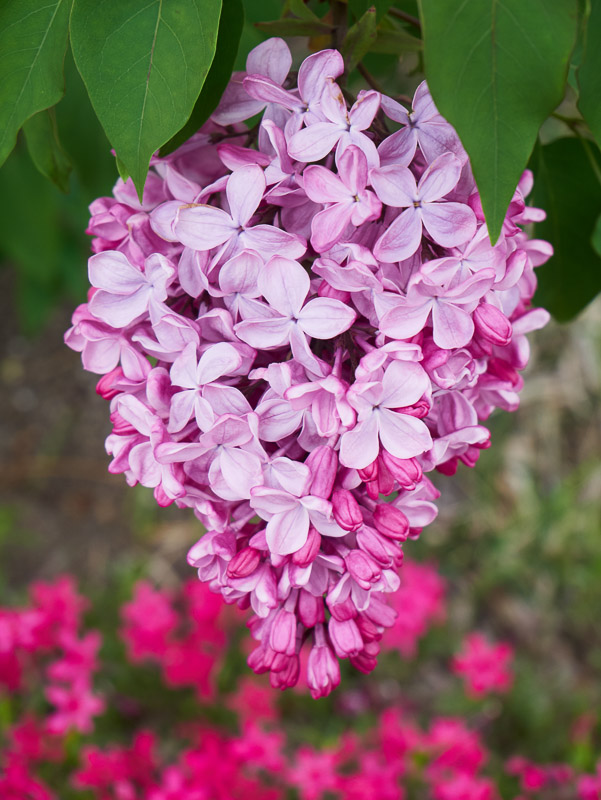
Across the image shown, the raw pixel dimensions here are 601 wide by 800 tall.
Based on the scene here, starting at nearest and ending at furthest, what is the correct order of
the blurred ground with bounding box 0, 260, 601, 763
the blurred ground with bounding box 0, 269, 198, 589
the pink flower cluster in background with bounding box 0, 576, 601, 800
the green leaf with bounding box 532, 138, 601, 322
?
1. the green leaf with bounding box 532, 138, 601, 322
2. the pink flower cluster in background with bounding box 0, 576, 601, 800
3. the blurred ground with bounding box 0, 260, 601, 763
4. the blurred ground with bounding box 0, 269, 198, 589

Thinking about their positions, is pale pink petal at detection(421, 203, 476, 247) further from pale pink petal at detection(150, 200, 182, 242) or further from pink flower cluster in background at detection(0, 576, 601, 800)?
pink flower cluster in background at detection(0, 576, 601, 800)

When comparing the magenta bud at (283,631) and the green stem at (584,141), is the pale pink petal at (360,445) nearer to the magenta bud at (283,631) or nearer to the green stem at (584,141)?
the magenta bud at (283,631)

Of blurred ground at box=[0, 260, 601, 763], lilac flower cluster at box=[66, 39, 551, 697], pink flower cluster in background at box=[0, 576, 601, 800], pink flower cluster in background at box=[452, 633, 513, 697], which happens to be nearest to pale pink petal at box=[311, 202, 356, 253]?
lilac flower cluster at box=[66, 39, 551, 697]

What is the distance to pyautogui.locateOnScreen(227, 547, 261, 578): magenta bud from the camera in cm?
43

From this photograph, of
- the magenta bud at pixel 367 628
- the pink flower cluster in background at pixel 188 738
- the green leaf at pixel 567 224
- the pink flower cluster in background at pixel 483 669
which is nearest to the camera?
the magenta bud at pixel 367 628

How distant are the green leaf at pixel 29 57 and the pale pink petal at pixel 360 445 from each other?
222 mm

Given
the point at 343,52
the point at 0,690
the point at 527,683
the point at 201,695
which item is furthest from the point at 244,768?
the point at 343,52

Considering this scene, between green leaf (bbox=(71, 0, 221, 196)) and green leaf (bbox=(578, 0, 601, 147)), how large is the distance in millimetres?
184

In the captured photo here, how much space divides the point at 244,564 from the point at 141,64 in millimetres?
253

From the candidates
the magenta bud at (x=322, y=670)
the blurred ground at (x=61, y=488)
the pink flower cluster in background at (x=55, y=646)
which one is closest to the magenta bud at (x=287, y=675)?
the magenta bud at (x=322, y=670)

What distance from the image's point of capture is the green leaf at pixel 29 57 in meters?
0.42

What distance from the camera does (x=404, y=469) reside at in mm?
406

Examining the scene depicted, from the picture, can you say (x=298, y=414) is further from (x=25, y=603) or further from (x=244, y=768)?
(x=25, y=603)

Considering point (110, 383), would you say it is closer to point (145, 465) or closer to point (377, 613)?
point (145, 465)
